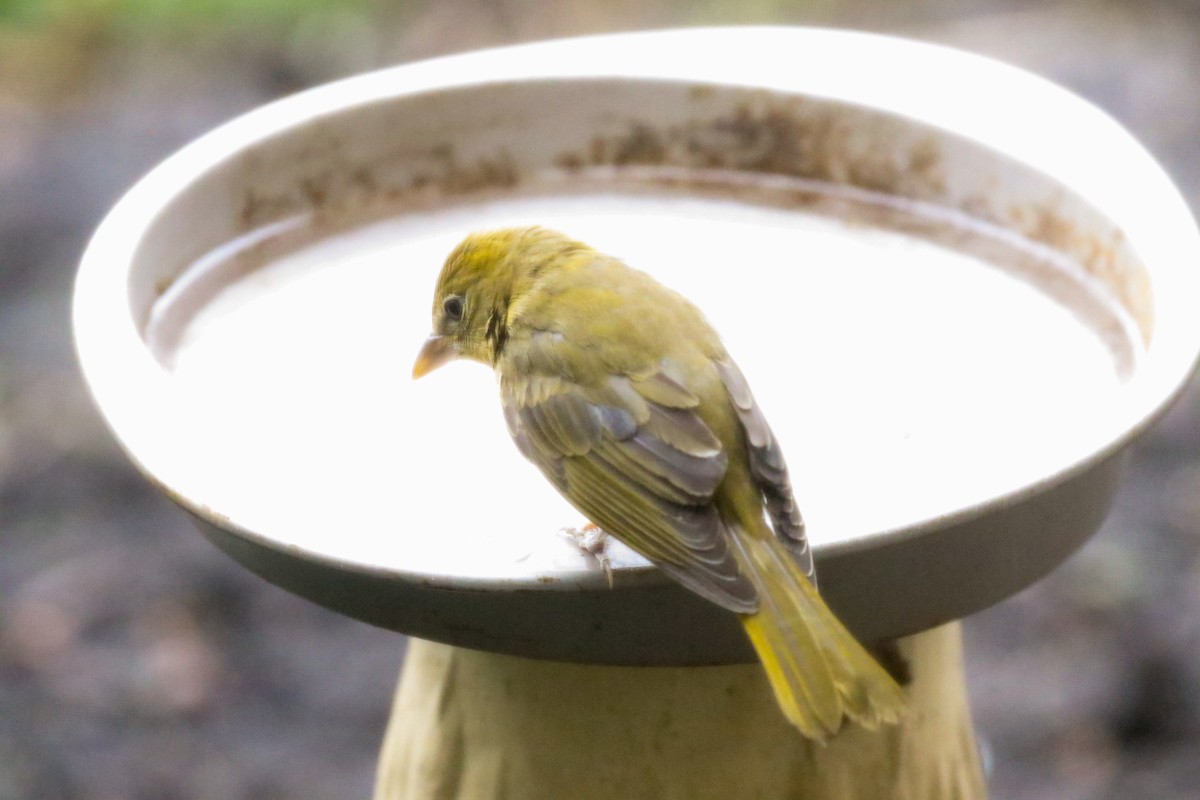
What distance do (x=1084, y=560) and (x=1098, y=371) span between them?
84.8 inches

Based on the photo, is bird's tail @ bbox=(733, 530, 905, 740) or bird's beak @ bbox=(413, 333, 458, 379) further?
bird's beak @ bbox=(413, 333, 458, 379)

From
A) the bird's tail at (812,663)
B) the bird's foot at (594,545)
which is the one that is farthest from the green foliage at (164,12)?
the bird's tail at (812,663)

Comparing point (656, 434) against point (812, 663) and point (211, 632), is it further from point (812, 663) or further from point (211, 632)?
point (211, 632)

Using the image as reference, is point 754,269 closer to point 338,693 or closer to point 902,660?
point 902,660

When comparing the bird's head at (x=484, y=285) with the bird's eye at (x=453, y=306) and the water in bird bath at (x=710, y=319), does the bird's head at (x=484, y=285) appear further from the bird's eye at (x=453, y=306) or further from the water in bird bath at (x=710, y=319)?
the water in bird bath at (x=710, y=319)

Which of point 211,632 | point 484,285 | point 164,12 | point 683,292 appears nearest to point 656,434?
point 484,285

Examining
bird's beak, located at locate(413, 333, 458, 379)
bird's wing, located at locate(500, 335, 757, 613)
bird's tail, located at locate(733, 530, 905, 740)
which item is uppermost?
bird's beak, located at locate(413, 333, 458, 379)

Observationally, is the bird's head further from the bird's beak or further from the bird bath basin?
the bird bath basin

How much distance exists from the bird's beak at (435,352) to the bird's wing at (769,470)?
531 mm

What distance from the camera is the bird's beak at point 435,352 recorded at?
254cm

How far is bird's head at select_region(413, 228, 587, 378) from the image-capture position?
2.51m

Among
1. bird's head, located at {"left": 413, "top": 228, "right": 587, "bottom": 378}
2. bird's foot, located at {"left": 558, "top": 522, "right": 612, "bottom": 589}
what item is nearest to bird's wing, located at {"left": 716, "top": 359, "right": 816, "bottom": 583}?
bird's foot, located at {"left": 558, "top": 522, "right": 612, "bottom": 589}

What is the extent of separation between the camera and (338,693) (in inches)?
160

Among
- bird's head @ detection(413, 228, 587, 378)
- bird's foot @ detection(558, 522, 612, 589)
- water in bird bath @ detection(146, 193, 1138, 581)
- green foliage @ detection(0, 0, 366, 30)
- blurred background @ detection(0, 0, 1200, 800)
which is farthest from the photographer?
green foliage @ detection(0, 0, 366, 30)
